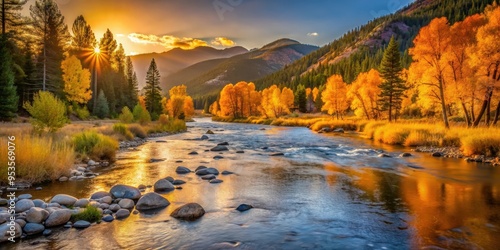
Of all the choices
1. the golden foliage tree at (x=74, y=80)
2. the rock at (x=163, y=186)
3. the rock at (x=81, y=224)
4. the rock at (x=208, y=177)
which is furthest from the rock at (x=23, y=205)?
the golden foliage tree at (x=74, y=80)

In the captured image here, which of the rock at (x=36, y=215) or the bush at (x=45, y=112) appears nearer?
the rock at (x=36, y=215)

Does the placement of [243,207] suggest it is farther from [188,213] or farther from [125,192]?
[125,192]

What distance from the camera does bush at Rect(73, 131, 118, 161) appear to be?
18.9 metres

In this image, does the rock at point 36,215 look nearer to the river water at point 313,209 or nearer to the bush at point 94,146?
the river water at point 313,209

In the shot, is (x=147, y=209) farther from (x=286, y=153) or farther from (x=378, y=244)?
(x=286, y=153)

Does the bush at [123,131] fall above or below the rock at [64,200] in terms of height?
above

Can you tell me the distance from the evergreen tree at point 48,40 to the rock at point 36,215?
3950cm

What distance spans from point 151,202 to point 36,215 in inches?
127

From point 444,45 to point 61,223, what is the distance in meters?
33.4

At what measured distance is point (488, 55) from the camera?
25453 millimetres

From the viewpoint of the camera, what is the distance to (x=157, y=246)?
24.6 feet

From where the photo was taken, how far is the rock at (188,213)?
9578mm

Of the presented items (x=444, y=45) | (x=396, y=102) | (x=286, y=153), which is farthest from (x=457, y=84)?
(x=396, y=102)

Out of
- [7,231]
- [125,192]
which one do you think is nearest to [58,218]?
[7,231]
